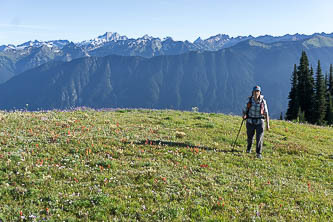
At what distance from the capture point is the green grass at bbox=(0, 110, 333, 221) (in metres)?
7.68

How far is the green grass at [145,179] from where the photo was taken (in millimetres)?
7676

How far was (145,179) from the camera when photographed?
9.67m

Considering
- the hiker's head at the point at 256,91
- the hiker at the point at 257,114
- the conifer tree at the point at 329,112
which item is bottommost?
the conifer tree at the point at 329,112

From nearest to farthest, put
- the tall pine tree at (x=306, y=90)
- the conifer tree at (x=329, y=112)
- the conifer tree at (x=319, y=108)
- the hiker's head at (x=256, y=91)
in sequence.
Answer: the hiker's head at (x=256, y=91) < the conifer tree at (x=319, y=108) < the tall pine tree at (x=306, y=90) < the conifer tree at (x=329, y=112)

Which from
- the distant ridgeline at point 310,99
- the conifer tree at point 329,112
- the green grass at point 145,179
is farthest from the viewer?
the conifer tree at point 329,112

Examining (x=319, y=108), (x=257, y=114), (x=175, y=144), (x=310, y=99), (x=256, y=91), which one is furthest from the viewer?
(x=310, y=99)

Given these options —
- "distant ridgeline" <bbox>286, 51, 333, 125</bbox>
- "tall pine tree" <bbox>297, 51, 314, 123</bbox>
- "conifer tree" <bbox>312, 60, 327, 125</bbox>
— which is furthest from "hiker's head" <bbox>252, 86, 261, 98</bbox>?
"tall pine tree" <bbox>297, 51, 314, 123</bbox>

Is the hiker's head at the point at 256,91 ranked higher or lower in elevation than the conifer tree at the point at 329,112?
higher

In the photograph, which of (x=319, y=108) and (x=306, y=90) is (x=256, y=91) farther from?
(x=306, y=90)

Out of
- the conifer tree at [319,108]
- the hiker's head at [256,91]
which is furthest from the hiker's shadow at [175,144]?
the conifer tree at [319,108]

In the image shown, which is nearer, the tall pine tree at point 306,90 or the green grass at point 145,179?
the green grass at point 145,179

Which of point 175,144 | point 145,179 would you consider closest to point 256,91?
point 175,144

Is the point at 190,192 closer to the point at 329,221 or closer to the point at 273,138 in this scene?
the point at 329,221

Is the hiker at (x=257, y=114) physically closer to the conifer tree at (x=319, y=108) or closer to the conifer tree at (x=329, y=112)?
the conifer tree at (x=319, y=108)
